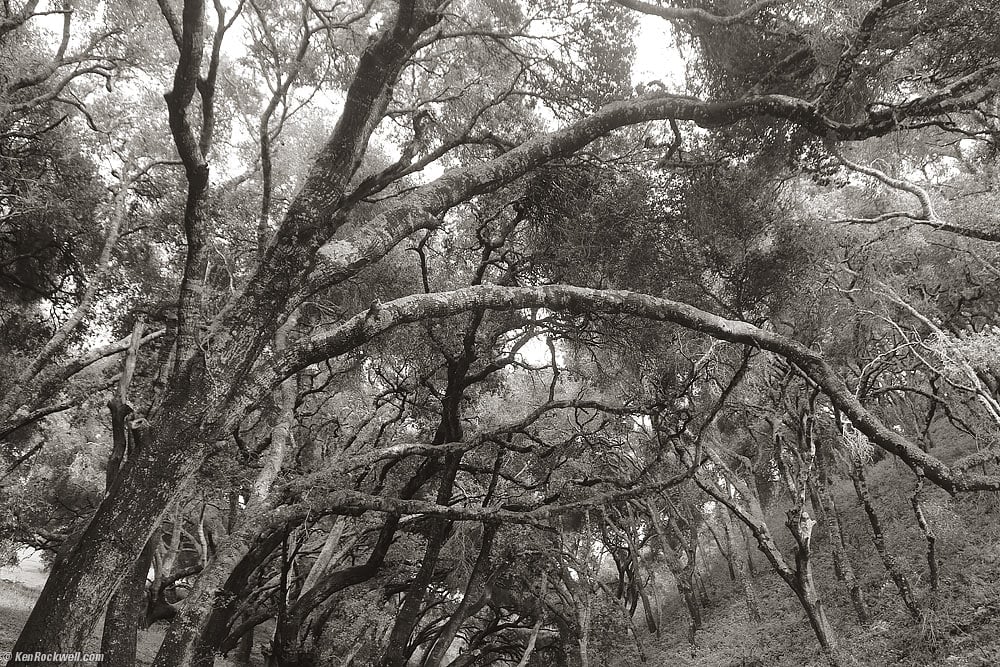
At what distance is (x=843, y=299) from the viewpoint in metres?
11.1

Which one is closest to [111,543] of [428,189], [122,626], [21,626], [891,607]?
[122,626]

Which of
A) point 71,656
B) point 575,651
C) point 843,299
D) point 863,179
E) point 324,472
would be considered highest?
point 863,179

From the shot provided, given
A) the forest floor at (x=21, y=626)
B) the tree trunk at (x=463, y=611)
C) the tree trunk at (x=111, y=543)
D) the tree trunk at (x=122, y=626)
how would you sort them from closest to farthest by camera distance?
the tree trunk at (x=111, y=543) → the tree trunk at (x=122, y=626) → the tree trunk at (x=463, y=611) → the forest floor at (x=21, y=626)

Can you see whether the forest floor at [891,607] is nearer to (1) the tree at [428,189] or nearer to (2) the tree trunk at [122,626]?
(1) the tree at [428,189]

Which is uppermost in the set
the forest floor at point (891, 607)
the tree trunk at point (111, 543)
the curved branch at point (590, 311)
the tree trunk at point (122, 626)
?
the curved branch at point (590, 311)

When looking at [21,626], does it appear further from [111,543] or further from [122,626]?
[111,543]

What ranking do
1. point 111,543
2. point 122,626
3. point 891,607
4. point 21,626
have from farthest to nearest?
1. point 21,626
2. point 891,607
3. point 122,626
4. point 111,543

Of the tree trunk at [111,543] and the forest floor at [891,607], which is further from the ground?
the tree trunk at [111,543]

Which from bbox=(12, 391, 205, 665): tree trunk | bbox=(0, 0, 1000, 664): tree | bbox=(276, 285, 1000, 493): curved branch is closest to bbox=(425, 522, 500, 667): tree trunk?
bbox=(0, 0, 1000, 664): tree

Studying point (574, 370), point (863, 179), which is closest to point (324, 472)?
point (574, 370)

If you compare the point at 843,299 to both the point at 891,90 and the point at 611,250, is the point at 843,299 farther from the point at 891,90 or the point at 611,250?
the point at 611,250

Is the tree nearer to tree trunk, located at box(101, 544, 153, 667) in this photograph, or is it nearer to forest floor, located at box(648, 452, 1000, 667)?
tree trunk, located at box(101, 544, 153, 667)

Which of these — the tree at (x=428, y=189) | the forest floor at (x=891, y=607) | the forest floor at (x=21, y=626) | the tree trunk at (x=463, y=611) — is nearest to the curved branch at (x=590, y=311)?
the tree at (x=428, y=189)

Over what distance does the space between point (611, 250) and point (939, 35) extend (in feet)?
13.8
